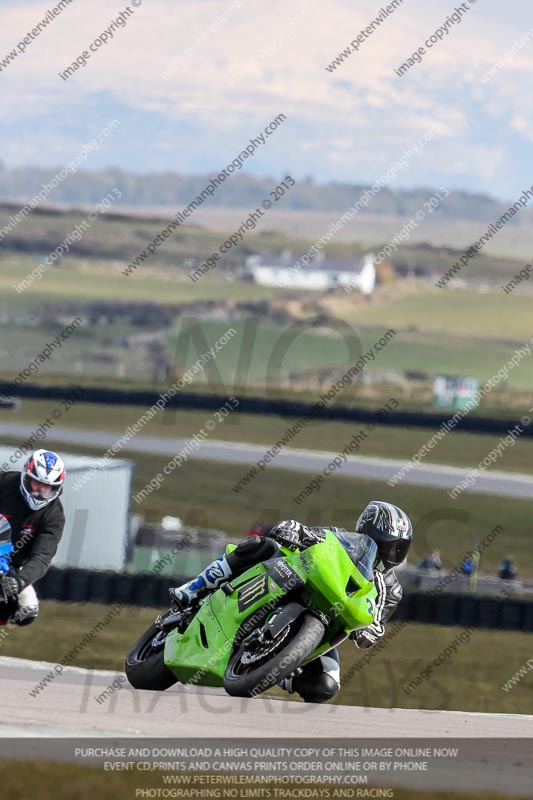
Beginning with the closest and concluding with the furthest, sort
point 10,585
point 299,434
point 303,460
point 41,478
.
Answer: point 10,585
point 41,478
point 303,460
point 299,434

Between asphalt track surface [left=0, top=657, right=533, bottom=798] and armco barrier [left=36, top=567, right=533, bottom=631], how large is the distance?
11006mm

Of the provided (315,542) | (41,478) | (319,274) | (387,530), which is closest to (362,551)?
(387,530)

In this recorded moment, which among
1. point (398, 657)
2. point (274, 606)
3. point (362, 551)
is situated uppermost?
point (362, 551)

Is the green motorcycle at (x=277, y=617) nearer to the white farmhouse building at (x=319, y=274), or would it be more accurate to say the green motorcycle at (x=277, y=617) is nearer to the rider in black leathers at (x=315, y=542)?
the rider in black leathers at (x=315, y=542)

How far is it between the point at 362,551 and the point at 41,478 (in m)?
2.84

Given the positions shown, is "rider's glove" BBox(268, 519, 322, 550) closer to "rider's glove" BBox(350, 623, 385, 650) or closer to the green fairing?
the green fairing

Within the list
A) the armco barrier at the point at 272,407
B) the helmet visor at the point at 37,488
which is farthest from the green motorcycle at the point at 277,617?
the armco barrier at the point at 272,407

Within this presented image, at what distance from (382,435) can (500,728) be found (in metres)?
51.6

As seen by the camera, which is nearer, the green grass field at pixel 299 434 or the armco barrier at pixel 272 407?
the armco barrier at pixel 272 407

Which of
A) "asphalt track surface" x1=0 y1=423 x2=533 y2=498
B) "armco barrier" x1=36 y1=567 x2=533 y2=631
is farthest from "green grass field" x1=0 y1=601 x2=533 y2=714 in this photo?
"asphalt track surface" x1=0 y1=423 x2=533 y2=498

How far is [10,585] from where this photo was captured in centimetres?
1079

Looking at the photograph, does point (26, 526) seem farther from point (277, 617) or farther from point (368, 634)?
point (368, 634)

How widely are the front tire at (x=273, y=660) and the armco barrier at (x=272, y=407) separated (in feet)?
155

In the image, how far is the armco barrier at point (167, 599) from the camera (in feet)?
76.1
